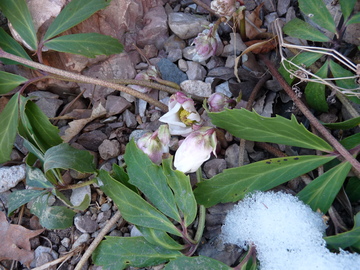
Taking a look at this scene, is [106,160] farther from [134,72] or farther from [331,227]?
[331,227]

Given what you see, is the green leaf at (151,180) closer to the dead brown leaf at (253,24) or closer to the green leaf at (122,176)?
the green leaf at (122,176)

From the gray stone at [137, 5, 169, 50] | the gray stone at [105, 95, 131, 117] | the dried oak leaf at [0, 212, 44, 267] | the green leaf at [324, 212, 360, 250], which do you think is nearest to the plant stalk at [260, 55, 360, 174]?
the green leaf at [324, 212, 360, 250]

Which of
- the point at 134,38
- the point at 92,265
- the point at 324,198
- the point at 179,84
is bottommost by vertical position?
the point at 92,265

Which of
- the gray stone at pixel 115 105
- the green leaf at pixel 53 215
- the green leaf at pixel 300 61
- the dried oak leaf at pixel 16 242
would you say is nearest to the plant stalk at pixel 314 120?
the green leaf at pixel 300 61

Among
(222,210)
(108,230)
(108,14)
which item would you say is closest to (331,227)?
(222,210)

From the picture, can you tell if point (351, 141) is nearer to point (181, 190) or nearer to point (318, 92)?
point (318, 92)

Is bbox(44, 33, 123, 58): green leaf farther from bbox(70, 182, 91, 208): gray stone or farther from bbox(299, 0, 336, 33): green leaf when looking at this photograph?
bbox(299, 0, 336, 33): green leaf
